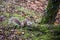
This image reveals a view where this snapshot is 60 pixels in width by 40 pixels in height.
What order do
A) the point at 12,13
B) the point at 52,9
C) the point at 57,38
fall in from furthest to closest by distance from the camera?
the point at 12,13
the point at 52,9
the point at 57,38

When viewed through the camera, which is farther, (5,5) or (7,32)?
(5,5)

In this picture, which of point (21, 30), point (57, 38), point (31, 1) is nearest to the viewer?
point (57, 38)

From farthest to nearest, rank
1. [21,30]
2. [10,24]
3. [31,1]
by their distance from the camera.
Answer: [31,1] < [10,24] < [21,30]

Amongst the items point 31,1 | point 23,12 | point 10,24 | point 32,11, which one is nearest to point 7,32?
point 10,24

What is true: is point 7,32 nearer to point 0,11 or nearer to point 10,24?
point 10,24

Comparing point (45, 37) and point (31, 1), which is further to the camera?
point (31, 1)

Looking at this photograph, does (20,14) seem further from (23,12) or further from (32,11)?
(32,11)

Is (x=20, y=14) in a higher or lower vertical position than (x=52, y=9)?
lower

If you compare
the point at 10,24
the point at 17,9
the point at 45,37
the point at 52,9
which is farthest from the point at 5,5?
the point at 45,37

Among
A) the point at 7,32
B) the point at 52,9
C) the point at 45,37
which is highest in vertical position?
the point at 52,9
